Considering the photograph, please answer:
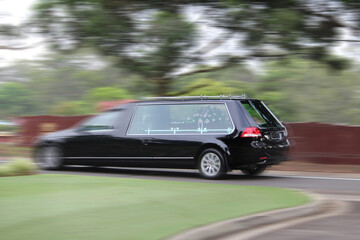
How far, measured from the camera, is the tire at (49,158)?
13.8 m

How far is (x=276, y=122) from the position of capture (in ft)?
40.8

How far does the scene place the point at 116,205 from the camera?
7793 millimetres

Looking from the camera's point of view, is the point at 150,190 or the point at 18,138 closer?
the point at 150,190

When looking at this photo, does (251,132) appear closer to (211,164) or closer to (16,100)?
(211,164)

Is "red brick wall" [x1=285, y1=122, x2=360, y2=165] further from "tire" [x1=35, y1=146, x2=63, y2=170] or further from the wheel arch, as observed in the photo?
"tire" [x1=35, y1=146, x2=63, y2=170]

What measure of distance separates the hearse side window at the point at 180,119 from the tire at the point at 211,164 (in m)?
0.44

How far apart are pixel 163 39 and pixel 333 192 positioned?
9.46m

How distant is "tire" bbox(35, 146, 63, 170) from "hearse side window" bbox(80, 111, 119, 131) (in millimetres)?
957

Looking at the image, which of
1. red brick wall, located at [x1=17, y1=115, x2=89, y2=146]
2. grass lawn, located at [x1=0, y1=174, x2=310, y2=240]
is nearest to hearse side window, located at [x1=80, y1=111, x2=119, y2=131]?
grass lawn, located at [x1=0, y1=174, x2=310, y2=240]

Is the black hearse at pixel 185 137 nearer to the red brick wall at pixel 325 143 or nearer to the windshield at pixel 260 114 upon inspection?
the windshield at pixel 260 114

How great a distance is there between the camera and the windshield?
1195 centimetres

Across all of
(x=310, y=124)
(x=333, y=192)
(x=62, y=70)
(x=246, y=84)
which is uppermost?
(x=62, y=70)

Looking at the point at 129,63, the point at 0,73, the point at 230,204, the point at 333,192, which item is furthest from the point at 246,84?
the point at 0,73

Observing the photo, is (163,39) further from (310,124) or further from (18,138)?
(18,138)
